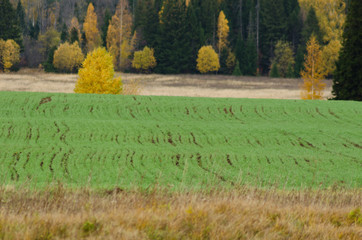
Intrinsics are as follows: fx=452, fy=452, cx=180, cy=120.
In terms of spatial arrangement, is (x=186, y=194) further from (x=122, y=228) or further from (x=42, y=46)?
(x=42, y=46)

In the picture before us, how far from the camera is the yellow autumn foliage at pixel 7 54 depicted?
6675cm

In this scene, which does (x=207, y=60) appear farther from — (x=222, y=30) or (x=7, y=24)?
(x=7, y=24)

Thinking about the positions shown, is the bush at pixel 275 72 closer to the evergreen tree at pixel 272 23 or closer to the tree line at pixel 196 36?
the tree line at pixel 196 36

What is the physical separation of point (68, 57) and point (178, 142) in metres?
58.1

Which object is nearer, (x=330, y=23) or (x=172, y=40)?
(x=330, y=23)

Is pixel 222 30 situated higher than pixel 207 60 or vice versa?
pixel 222 30

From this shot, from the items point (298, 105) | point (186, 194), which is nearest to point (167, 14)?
point (298, 105)

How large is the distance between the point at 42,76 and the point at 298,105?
50.2 metres

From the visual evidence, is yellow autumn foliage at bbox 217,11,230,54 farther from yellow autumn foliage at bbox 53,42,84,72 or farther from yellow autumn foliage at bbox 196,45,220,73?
yellow autumn foliage at bbox 53,42,84,72

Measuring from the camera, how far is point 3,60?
67250mm

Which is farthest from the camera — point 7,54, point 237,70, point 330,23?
Answer: point 237,70

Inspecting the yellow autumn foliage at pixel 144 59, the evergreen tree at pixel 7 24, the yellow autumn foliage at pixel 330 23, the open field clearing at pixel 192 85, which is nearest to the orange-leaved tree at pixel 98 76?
the open field clearing at pixel 192 85

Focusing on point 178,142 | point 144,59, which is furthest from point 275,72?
point 178,142

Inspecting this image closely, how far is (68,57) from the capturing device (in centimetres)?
6688
